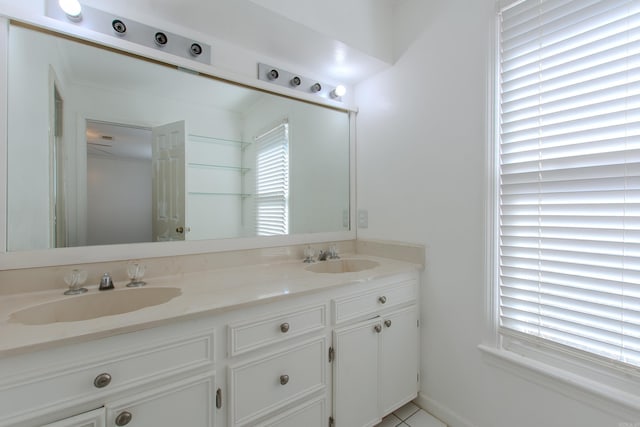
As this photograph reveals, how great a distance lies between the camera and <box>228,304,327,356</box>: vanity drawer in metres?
1.02

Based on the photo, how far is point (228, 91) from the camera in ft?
5.26

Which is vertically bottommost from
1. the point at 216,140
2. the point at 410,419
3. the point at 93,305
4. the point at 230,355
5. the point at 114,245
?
the point at 410,419

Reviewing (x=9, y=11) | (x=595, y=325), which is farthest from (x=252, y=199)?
(x=595, y=325)

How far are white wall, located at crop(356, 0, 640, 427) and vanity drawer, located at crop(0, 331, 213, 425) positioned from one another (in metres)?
1.30

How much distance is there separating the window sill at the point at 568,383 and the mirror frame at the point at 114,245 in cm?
123

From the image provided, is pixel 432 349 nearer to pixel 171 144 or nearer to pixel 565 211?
pixel 565 211

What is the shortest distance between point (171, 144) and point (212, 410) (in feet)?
4.07

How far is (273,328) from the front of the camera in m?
1.12

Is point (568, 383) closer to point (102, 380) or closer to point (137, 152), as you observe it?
point (102, 380)

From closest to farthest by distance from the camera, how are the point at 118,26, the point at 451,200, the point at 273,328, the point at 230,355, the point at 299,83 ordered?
the point at 230,355
the point at 273,328
the point at 118,26
the point at 451,200
the point at 299,83

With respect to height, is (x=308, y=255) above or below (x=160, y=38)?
below

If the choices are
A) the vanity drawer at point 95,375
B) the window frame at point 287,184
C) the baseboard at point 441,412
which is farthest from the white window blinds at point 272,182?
the baseboard at point 441,412

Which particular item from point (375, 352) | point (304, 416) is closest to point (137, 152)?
point (304, 416)

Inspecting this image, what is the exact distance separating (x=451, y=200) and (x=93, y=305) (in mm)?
1776
